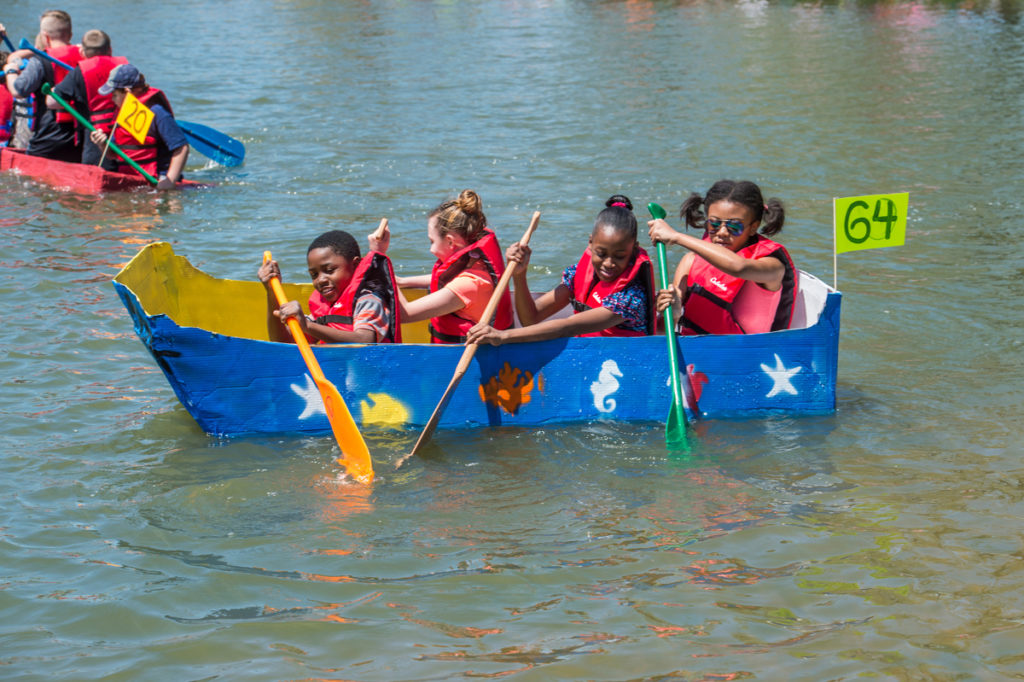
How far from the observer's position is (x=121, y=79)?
32.4ft

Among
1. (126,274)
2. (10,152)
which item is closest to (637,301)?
(126,274)

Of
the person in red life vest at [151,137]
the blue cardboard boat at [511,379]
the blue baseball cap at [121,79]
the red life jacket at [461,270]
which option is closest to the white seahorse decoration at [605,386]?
the blue cardboard boat at [511,379]

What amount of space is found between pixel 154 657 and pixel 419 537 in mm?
1211

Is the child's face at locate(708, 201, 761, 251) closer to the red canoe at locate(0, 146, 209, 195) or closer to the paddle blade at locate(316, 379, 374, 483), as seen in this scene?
the paddle blade at locate(316, 379, 374, 483)

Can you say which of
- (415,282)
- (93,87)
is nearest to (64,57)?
(93,87)

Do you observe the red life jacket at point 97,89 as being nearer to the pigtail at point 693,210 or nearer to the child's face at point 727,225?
the pigtail at point 693,210

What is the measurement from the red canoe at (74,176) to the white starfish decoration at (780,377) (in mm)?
7103

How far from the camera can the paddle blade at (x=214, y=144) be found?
38.0ft

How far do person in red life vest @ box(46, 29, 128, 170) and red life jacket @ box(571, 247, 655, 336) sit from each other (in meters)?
6.48

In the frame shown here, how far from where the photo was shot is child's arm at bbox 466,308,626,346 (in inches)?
207

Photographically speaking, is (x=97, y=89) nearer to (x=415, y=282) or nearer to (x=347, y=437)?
(x=415, y=282)

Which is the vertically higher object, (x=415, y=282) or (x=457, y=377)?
(x=415, y=282)

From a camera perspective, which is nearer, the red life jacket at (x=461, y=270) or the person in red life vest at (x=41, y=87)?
the red life jacket at (x=461, y=270)

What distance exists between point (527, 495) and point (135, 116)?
677 cm
